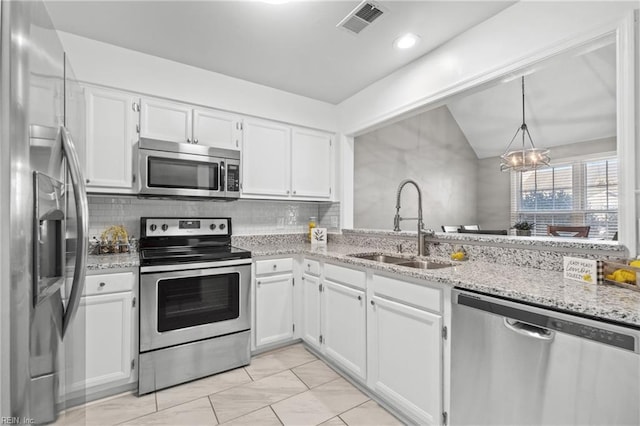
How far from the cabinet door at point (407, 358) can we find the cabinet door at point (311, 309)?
67cm

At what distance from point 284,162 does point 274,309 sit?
141 cm

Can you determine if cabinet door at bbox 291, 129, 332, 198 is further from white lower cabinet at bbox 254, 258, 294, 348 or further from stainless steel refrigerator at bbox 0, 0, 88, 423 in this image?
stainless steel refrigerator at bbox 0, 0, 88, 423

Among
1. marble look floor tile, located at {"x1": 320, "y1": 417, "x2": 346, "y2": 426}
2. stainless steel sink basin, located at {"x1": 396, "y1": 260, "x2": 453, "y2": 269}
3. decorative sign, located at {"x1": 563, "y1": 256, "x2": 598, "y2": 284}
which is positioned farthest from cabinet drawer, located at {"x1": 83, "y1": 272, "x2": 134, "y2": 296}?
decorative sign, located at {"x1": 563, "y1": 256, "x2": 598, "y2": 284}

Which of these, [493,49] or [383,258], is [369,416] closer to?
[383,258]

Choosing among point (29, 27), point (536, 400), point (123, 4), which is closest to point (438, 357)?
point (536, 400)

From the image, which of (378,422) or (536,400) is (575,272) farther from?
(378,422)

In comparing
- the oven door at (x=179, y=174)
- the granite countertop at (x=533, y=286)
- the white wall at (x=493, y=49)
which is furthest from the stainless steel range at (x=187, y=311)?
the white wall at (x=493, y=49)

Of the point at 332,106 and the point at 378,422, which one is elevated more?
the point at 332,106

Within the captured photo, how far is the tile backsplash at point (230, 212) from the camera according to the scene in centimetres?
248

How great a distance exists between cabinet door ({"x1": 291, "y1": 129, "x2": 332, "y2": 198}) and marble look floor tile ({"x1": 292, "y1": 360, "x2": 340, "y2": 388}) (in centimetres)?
158

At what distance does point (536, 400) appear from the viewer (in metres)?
1.18

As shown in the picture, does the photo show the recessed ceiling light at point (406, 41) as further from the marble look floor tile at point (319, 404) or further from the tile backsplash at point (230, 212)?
the marble look floor tile at point (319, 404)

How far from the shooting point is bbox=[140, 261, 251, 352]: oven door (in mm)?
2043

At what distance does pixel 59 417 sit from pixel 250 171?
85.3 inches
